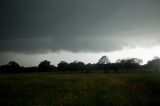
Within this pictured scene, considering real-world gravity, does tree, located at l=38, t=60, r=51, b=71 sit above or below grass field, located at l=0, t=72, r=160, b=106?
above

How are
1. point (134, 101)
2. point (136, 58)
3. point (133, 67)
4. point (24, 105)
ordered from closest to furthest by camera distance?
point (24, 105), point (134, 101), point (133, 67), point (136, 58)

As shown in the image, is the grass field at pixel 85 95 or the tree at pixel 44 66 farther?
the tree at pixel 44 66

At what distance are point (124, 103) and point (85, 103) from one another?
2.30m

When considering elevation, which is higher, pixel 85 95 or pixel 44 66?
pixel 44 66

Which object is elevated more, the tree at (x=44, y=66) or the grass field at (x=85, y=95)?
the tree at (x=44, y=66)

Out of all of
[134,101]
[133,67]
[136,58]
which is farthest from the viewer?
[136,58]

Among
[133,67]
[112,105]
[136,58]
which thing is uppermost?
[136,58]

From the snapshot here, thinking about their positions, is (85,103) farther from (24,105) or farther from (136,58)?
(136,58)

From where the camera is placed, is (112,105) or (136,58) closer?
(112,105)

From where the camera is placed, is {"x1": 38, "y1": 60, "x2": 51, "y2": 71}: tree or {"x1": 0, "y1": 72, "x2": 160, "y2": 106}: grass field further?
{"x1": 38, "y1": 60, "x2": 51, "y2": 71}: tree

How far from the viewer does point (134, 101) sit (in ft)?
35.0

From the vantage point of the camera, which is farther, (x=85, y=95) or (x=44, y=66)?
(x=44, y=66)

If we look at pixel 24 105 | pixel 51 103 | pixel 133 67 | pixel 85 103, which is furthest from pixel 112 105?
pixel 133 67

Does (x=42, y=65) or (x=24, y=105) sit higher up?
(x=42, y=65)
